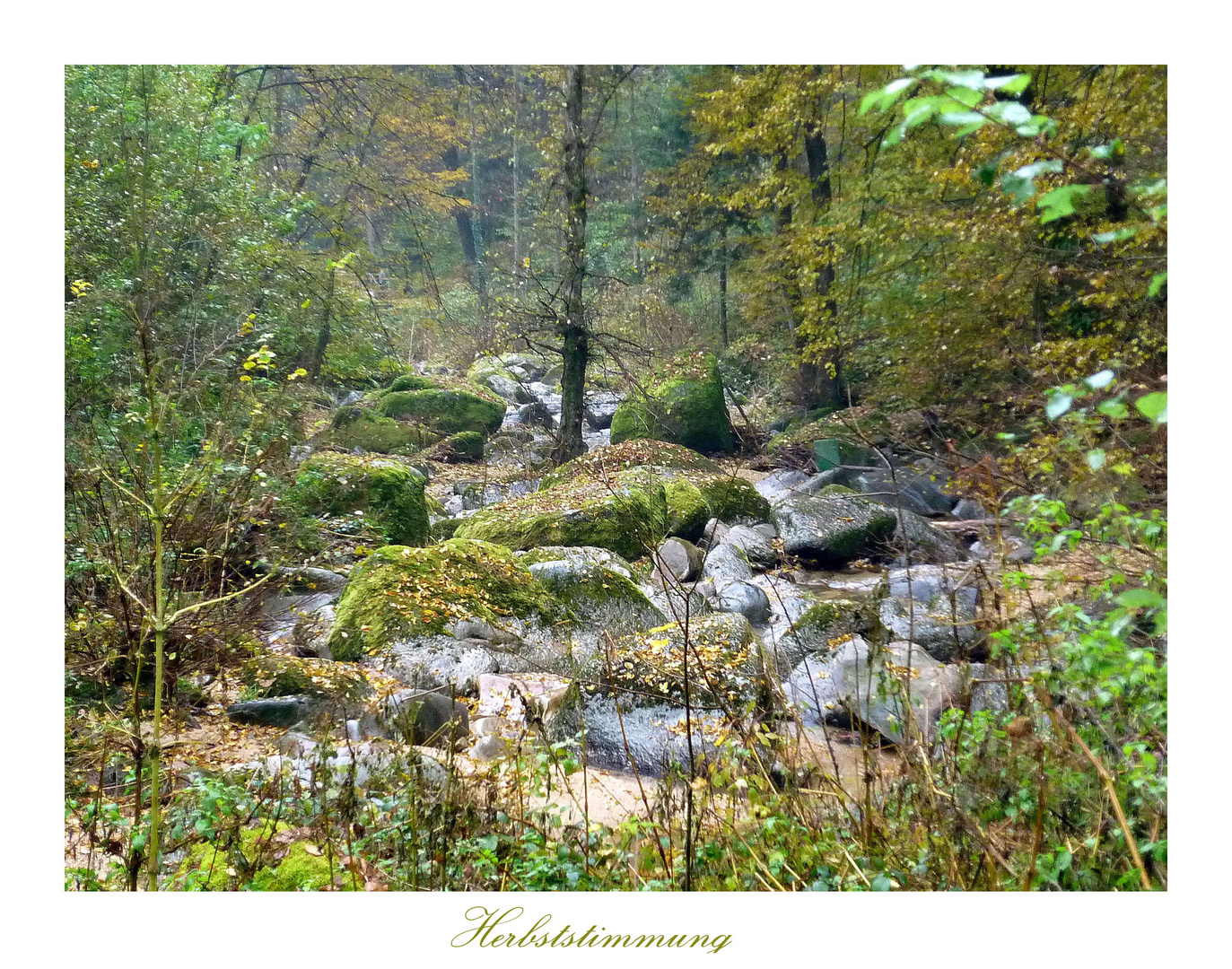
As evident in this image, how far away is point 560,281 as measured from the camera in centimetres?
904

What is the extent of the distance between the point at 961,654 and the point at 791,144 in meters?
7.35

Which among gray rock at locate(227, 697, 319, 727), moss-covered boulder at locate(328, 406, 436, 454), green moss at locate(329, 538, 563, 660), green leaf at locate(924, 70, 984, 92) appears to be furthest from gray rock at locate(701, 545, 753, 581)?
green leaf at locate(924, 70, 984, 92)

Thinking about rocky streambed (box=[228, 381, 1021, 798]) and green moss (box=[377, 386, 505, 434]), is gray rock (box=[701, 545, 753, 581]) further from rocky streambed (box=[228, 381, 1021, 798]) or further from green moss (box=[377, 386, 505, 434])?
green moss (box=[377, 386, 505, 434])

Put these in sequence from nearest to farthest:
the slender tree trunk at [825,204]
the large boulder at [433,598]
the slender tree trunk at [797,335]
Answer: the large boulder at [433,598] < the slender tree trunk at [825,204] < the slender tree trunk at [797,335]

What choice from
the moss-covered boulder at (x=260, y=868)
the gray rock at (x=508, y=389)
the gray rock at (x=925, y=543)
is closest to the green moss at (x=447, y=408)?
the gray rock at (x=508, y=389)

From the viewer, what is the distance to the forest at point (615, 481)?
87.3 inches

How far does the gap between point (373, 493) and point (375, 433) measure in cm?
364

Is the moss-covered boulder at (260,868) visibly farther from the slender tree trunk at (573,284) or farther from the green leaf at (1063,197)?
the slender tree trunk at (573,284)

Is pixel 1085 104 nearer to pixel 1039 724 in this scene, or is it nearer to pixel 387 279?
pixel 1039 724

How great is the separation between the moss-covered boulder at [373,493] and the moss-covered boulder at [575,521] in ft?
1.58

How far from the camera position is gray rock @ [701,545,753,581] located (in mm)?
6539

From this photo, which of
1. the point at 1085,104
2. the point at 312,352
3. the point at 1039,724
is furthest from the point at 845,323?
the point at 1039,724

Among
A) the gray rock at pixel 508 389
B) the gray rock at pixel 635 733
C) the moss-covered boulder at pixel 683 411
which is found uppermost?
the gray rock at pixel 508 389

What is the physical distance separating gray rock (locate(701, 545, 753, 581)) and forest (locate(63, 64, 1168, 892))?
4cm
